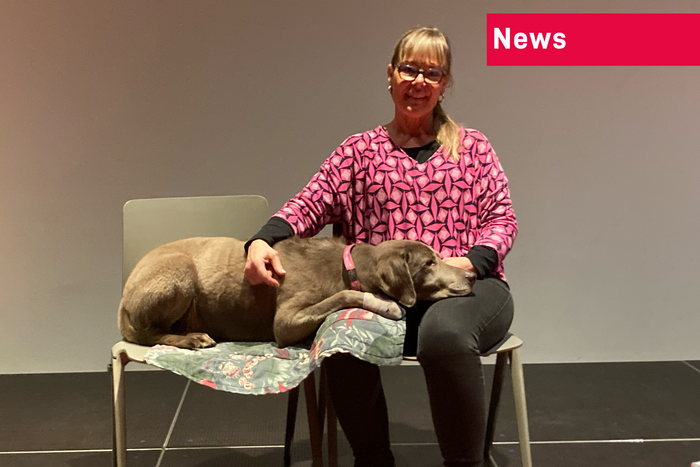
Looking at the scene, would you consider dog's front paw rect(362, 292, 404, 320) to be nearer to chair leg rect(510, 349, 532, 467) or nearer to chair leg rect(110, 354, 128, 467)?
chair leg rect(510, 349, 532, 467)

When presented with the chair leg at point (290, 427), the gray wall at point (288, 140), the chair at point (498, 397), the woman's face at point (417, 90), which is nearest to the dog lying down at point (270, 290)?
the chair at point (498, 397)

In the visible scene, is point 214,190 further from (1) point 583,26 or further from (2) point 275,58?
(1) point 583,26

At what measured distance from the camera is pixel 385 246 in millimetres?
2230

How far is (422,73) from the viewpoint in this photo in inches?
91.2

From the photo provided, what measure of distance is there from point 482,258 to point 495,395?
702 millimetres

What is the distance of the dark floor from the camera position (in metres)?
2.70

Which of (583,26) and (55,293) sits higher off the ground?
(583,26)

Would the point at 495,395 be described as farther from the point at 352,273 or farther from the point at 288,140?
the point at 288,140

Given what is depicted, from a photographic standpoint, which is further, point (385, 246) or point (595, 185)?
point (595, 185)

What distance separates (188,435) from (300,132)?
177cm

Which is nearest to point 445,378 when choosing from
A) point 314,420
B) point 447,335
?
point 447,335

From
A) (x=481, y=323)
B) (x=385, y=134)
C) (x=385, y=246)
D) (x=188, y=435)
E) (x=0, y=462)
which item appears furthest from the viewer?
(x=188, y=435)

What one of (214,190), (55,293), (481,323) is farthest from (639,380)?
(55,293)

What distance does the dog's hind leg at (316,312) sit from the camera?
2.08 meters
